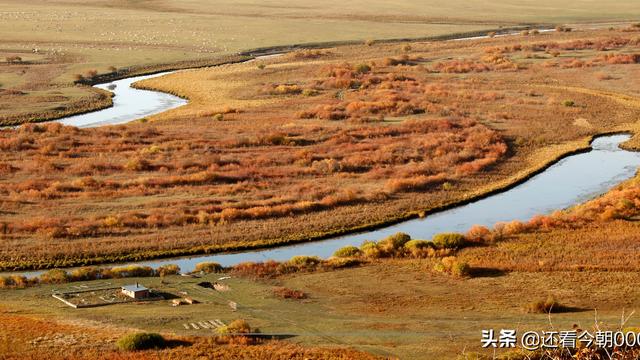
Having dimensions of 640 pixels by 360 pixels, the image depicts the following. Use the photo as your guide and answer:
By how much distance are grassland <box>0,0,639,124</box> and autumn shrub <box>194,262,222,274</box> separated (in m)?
46.2

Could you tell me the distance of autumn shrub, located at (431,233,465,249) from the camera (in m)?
46.8

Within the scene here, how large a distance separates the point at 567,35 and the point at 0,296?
418 feet

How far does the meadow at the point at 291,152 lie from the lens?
50.3m

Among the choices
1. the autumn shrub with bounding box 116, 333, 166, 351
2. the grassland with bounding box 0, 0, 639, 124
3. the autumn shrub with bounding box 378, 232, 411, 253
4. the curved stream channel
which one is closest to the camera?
the autumn shrub with bounding box 116, 333, 166, 351

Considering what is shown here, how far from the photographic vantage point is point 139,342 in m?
32.1

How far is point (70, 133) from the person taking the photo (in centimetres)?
7450

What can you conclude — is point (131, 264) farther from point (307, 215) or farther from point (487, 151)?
point (487, 151)

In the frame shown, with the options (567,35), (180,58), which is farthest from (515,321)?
(567,35)

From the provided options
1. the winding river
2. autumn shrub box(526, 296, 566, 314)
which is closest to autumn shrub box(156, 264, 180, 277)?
autumn shrub box(526, 296, 566, 314)

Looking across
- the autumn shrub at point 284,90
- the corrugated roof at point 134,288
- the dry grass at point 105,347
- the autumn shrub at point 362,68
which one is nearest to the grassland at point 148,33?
the autumn shrub at point 284,90

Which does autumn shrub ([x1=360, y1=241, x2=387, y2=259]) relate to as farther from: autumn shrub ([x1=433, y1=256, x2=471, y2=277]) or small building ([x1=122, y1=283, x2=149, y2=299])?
small building ([x1=122, y1=283, x2=149, y2=299])

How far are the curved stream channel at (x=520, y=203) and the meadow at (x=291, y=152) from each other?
39.4 inches

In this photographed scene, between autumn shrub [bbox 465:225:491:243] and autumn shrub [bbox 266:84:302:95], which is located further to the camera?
autumn shrub [bbox 266:84:302:95]

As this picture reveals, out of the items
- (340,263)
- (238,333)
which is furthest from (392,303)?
(238,333)
